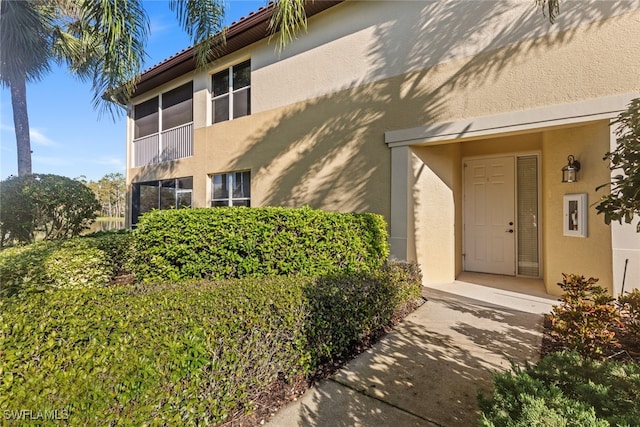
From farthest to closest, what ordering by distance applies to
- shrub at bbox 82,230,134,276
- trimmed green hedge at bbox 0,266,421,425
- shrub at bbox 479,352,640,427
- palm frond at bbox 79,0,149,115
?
shrub at bbox 82,230,134,276
palm frond at bbox 79,0,149,115
trimmed green hedge at bbox 0,266,421,425
shrub at bbox 479,352,640,427

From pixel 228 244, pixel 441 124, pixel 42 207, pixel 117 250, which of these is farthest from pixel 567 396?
pixel 42 207

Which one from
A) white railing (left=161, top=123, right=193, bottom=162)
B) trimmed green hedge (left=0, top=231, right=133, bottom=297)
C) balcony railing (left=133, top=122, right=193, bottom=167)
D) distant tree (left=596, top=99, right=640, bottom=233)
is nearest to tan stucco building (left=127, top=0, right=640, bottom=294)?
white railing (left=161, top=123, right=193, bottom=162)

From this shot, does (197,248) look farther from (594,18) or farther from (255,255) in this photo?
(594,18)

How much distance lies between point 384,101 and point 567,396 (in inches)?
238

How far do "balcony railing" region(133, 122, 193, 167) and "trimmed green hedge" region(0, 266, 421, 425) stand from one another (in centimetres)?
877

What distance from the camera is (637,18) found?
4.37 meters

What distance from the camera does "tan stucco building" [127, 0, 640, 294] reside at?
15.5 feet

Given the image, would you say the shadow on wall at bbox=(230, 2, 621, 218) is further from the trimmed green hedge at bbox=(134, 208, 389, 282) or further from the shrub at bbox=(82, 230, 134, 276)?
the shrub at bbox=(82, 230, 134, 276)

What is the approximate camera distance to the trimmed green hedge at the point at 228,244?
4426 mm

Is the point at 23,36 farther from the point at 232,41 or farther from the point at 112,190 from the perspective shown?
the point at 112,190

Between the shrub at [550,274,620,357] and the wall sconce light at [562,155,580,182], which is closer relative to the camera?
the shrub at [550,274,620,357]

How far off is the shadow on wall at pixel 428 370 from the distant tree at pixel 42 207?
26.1 ft

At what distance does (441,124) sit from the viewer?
5.80 m

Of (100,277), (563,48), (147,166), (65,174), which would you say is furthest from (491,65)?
(147,166)
